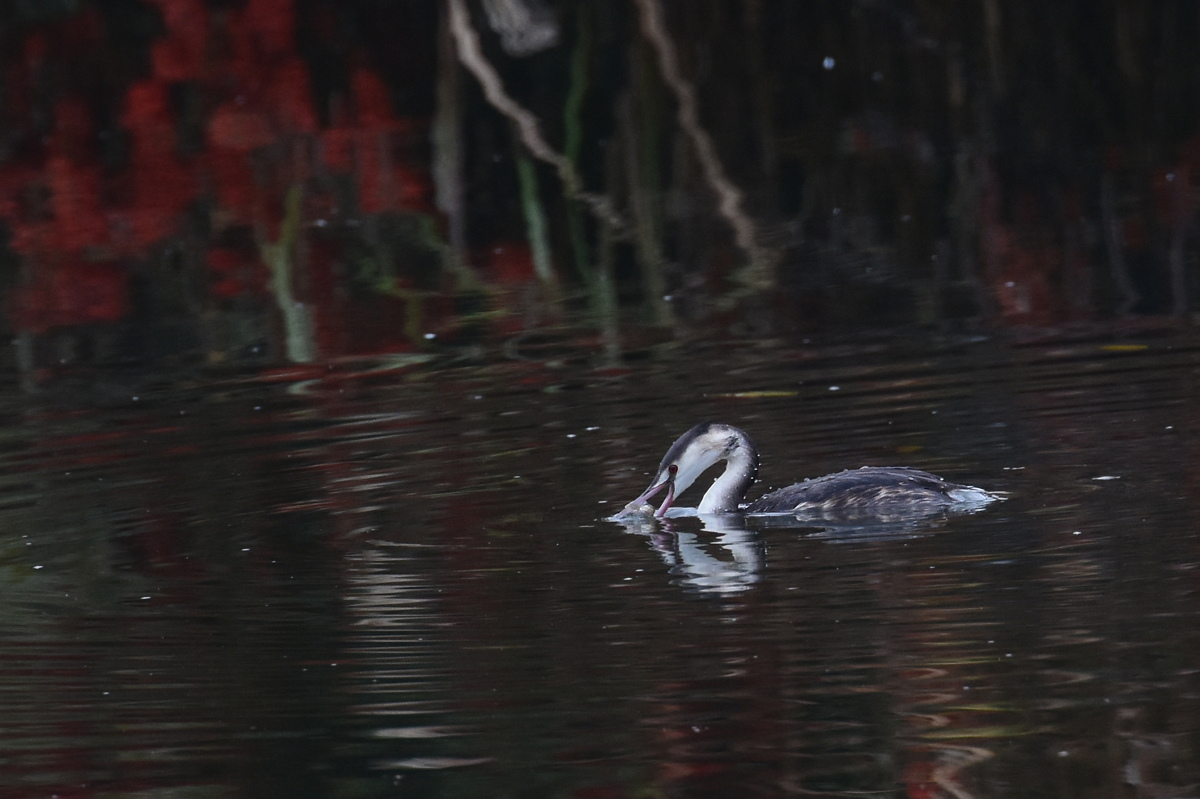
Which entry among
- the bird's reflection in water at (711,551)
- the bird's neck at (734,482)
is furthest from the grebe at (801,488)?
the bird's reflection in water at (711,551)

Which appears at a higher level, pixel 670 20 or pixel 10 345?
pixel 670 20

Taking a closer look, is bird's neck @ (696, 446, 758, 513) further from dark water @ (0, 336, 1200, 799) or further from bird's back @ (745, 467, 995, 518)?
bird's back @ (745, 467, 995, 518)

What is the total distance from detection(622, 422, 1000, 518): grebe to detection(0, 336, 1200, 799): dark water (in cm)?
15

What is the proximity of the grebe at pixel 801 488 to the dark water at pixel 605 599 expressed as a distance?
5.9 inches

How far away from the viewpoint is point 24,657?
25.5 feet

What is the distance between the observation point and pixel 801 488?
369 inches

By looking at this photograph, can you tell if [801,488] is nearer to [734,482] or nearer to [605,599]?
[734,482]

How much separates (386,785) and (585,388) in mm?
5662

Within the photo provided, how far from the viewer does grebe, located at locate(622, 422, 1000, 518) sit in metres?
8.98

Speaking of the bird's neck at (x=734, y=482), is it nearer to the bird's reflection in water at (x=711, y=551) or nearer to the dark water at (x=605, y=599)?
the bird's reflection in water at (x=711, y=551)

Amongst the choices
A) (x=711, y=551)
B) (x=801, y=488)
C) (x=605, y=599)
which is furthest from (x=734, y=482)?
(x=605, y=599)

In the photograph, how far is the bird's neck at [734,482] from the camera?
974 cm

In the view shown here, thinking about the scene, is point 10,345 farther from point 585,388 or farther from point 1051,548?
point 1051,548

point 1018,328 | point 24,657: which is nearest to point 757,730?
point 24,657
